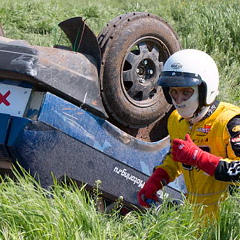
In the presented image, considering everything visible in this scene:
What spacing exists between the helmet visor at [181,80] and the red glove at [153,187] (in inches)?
25.0

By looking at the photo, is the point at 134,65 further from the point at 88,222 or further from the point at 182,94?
the point at 88,222

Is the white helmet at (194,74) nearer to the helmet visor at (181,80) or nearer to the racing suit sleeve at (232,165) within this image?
the helmet visor at (181,80)

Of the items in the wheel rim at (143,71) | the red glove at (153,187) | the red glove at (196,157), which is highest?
the wheel rim at (143,71)

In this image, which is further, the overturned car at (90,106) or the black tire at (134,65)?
the black tire at (134,65)

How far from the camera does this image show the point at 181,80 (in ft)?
14.5

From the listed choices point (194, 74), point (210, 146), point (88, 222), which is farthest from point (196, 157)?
point (88, 222)

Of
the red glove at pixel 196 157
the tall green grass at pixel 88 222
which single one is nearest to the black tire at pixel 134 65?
the red glove at pixel 196 157

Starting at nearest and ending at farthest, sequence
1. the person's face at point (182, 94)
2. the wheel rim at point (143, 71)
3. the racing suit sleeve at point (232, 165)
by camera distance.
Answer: the racing suit sleeve at point (232, 165) → the person's face at point (182, 94) → the wheel rim at point (143, 71)

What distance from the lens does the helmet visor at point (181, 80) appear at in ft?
14.5

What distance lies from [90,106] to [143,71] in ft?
2.37

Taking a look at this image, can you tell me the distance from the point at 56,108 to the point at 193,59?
37.7 inches

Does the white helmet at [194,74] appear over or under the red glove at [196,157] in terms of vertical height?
over

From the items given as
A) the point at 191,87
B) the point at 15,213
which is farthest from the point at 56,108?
the point at 15,213

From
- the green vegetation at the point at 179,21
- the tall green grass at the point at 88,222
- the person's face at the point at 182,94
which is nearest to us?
the tall green grass at the point at 88,222
